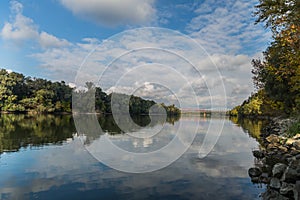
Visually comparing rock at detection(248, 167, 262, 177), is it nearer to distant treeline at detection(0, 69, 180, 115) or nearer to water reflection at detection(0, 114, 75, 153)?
water reflection at detection(0, 114, 75, 153)

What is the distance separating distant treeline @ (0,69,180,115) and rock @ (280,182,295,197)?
58.8 meters

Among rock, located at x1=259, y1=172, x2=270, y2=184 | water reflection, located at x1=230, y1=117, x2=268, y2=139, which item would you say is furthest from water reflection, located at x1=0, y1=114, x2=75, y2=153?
water reflection, located at x1=230, y1=117, x2=268, y2=139

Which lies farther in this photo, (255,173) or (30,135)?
(30,135)

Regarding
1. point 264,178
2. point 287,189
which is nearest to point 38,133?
point 264,178

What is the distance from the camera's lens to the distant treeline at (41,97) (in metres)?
75.2

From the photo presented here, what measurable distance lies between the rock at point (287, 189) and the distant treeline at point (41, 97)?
58.8 metres

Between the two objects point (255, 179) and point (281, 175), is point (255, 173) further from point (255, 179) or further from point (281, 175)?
point (281, 175)

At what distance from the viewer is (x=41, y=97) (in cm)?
8162

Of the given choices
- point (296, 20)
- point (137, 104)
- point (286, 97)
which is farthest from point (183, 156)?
Answer: point (137, 104)

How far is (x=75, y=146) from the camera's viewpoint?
20359 millimetres

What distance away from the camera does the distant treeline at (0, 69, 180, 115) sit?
75.2 meters

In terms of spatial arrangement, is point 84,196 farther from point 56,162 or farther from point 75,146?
point 75,146

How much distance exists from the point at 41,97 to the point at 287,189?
8368 centimetres

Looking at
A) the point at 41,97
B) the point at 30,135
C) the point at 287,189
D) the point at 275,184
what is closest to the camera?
the point at 287,189
